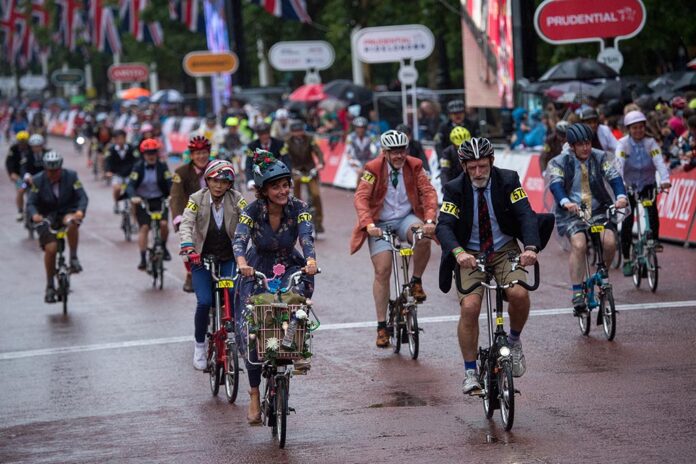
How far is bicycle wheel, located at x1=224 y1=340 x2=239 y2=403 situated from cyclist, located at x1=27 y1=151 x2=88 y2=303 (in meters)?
5.98

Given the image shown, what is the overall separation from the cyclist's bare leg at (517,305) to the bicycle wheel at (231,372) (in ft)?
7.21

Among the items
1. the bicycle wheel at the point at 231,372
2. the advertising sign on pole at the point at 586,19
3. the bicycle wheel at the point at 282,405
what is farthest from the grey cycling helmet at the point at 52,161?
the advertising sign on pole at the point at 586,19

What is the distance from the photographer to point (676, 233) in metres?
18.5

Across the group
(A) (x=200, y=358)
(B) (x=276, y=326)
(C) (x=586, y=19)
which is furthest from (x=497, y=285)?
(C) (x=586, y=19)

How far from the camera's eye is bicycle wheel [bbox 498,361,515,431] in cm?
876

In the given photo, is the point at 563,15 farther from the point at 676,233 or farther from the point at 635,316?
the point at 635,316

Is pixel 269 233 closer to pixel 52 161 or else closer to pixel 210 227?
pixel 210 227

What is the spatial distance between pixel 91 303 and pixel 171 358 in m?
4.52

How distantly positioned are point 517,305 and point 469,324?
0.35 m

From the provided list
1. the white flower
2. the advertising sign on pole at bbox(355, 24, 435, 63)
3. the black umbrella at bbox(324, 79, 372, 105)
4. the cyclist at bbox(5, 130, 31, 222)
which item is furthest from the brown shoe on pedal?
the black umbrella at bbox(324, 79, 372, 105)

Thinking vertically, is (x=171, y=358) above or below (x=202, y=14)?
below

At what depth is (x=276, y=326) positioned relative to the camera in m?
8.77

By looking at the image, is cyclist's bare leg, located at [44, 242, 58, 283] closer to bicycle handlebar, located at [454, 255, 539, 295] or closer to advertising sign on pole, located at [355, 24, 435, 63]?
bicycle handlebar, located at [454, 255, 539, 295]

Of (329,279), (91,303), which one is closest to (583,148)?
(329,279)
